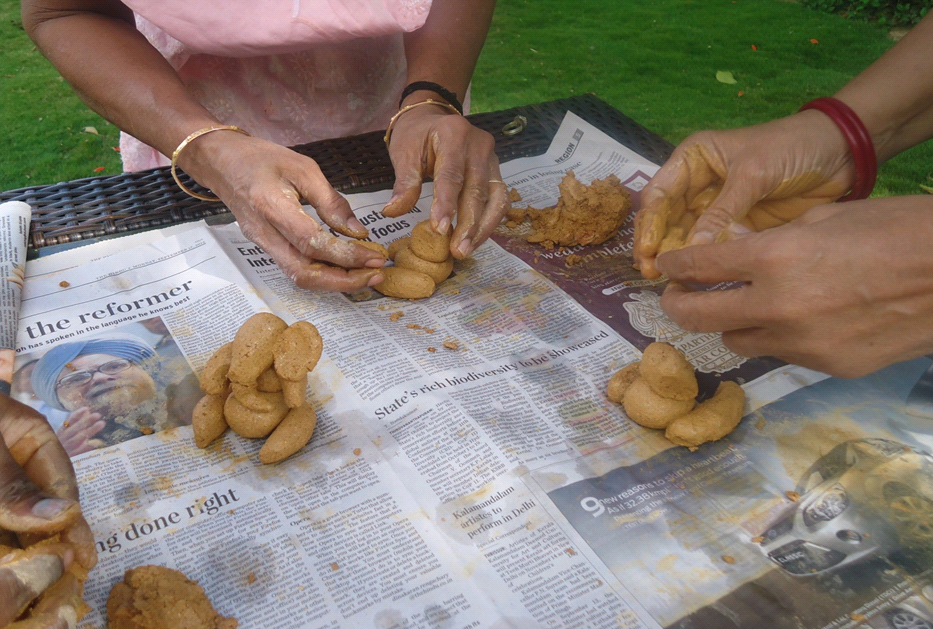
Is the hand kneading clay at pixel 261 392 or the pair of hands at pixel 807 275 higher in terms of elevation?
the pair of hands at pixel 807 275

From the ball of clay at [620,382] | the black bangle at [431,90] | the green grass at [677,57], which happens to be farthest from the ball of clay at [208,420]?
the green grass at [677,57]

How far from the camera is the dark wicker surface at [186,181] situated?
146cm

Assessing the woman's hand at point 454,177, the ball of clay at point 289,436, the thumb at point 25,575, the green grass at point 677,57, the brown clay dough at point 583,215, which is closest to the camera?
the thumb at point 25,575

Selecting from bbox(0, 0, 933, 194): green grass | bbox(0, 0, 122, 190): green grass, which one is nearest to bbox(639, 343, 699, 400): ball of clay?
bbox(0, 0, 933, 194): green grass

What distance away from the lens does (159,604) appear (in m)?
0.82

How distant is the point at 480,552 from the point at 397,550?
0.38ft

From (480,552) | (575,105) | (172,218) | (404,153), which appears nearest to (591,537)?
(480,552)

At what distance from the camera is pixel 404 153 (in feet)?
4.65

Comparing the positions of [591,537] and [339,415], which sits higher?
[591,537]

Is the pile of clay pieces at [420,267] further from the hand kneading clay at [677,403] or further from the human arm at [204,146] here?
the hand kneading clay at [677,403]

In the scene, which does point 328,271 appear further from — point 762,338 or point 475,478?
point 762,338

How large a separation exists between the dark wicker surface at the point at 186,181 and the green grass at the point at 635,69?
1762mm

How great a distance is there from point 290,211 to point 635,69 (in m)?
3.68

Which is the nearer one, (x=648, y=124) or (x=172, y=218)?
(x=172, y=218)
